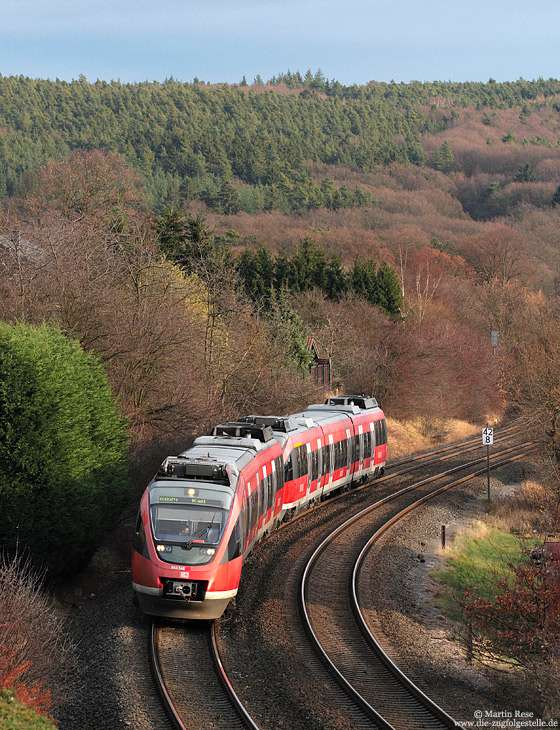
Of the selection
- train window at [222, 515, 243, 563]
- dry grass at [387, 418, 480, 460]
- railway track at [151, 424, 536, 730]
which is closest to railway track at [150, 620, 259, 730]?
railway track at [151, 424, 536, 730]

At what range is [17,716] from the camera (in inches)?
417

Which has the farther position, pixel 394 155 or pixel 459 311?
pixel 394 155

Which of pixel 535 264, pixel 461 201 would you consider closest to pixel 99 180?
pixel 535 264

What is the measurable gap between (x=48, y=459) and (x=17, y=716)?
638 cm

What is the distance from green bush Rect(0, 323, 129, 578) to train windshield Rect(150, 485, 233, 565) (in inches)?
94.0

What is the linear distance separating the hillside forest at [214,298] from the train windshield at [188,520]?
2478mm

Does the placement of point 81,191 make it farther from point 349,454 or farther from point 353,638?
point 353,638

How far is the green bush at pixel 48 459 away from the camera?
1591 cm

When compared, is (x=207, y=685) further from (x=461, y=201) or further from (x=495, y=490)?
(x=461, y=201)

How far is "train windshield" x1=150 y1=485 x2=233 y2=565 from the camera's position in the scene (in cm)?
1444

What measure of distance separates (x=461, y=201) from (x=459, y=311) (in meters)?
92.3

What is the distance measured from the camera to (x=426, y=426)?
165 ft

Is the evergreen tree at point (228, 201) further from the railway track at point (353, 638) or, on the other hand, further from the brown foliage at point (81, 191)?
the railway track at point (353, 638)

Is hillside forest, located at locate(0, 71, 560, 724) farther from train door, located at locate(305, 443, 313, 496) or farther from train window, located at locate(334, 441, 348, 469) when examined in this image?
train window, located at locate(334, 441, 348, 469)
